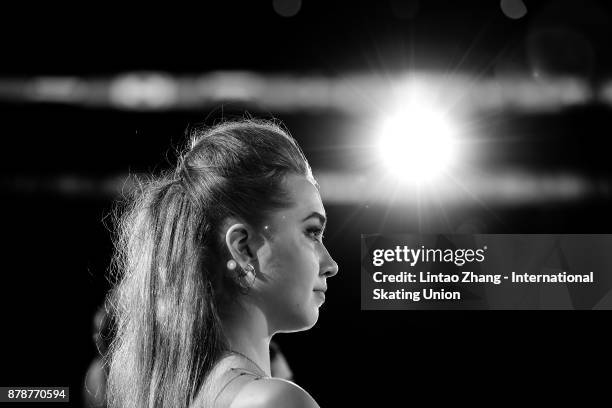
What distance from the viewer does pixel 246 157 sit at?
869 millimetres

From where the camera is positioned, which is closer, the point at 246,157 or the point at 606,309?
the point at 246,157

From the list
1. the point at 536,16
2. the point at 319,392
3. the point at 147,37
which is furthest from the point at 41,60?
the point at 536,16

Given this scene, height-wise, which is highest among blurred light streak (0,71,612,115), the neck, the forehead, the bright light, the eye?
blurred light streak (0,71,612,115)

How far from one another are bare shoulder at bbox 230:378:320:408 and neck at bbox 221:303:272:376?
0.37ft

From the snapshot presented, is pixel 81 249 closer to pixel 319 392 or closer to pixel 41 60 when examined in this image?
pixel 41 60

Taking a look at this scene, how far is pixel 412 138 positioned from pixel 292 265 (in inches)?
133

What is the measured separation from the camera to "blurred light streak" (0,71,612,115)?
161 inches

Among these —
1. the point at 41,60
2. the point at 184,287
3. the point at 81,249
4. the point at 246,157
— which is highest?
the point at 41,60

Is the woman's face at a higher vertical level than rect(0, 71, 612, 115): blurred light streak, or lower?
lower

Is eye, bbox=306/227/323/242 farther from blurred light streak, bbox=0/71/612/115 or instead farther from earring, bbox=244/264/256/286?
blurred light streak, bbox=0/71/612/115

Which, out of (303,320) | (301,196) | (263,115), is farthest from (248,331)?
(263,115)

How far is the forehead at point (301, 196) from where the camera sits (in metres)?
0.86

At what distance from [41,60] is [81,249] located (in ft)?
3.86

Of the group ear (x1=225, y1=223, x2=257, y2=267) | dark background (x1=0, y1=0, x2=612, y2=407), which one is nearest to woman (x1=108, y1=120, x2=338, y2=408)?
ear (x1=225, y1=223, x2=257, y2=267)
